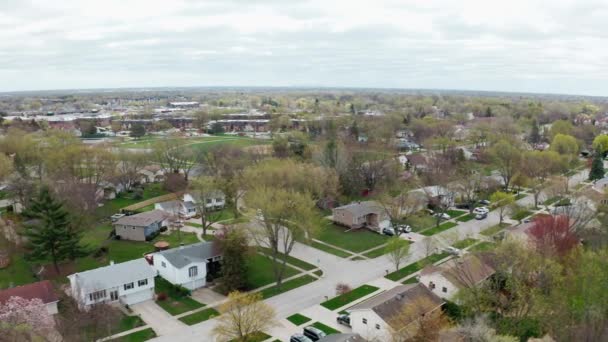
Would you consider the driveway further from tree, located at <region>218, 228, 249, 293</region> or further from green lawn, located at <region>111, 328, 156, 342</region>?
tree, located at <region>218, 228, 249, 293</region>

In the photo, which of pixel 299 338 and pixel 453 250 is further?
pixel 453 250

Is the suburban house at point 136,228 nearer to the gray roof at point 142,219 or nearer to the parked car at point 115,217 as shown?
the gray roof at point 142,219

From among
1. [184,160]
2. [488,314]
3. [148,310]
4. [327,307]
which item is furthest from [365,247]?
[184,160]

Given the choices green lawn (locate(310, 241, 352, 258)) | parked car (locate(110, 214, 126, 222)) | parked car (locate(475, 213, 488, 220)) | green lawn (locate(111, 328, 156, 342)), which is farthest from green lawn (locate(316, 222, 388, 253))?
parked car (locate(110, 214, 126, 222))

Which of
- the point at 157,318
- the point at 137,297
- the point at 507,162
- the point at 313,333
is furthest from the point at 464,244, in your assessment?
the point at 137,297

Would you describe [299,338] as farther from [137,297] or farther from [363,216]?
[363,216]

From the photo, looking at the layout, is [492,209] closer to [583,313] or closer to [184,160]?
[583,313]
